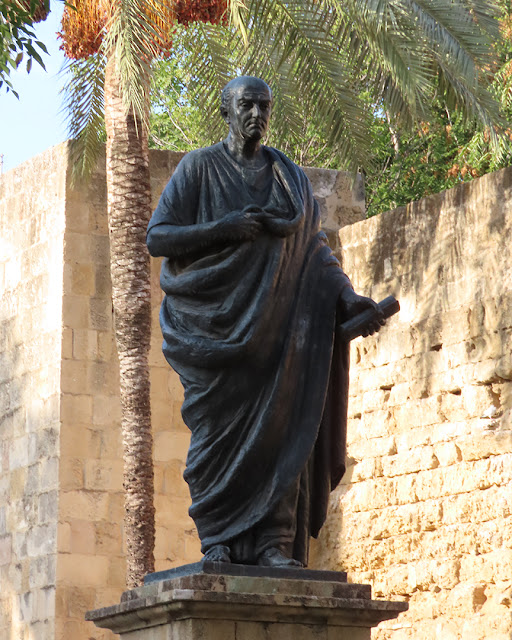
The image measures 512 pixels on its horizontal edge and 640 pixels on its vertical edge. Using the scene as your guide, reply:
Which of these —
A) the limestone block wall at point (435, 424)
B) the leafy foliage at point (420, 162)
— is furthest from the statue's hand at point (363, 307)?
the leafy foliage at point (420, 162)

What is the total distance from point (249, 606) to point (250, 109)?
1684 mm

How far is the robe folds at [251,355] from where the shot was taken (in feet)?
16.4

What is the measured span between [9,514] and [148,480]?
1852 mm

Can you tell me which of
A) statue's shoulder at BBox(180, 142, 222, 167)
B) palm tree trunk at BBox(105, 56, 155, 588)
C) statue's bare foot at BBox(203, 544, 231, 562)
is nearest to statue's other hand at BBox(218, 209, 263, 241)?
statue's shoulder at BBox(180, 142, 222, 167)

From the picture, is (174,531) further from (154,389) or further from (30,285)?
(30,285)

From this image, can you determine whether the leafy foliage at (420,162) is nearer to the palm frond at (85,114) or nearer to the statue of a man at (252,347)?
the palm frond at (85,114)

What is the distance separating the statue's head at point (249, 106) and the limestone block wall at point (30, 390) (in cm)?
666

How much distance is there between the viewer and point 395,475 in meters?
10.7

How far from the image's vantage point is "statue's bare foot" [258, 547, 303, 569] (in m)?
4.88

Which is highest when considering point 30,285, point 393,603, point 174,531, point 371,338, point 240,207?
point 30,285

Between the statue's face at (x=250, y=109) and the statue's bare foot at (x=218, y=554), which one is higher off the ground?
the statue's face at (x=250, y=109)

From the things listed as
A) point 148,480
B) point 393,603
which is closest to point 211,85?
point 148,480

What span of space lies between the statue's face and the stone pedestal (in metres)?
1.48

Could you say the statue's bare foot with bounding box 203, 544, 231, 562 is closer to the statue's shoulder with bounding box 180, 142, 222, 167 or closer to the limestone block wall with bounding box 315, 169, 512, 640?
the statue's shoulder with bounding box 180, 142, 222, 167
